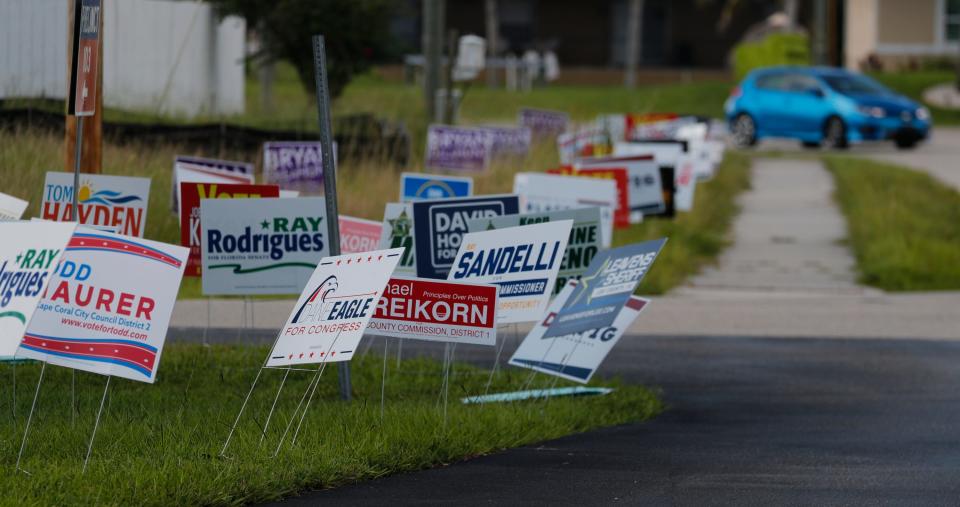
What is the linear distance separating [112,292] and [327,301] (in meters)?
0.95

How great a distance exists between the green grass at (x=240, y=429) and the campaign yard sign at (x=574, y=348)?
0.60 ft

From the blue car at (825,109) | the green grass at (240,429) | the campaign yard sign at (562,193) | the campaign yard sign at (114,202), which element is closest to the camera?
the green grass at (240,429)

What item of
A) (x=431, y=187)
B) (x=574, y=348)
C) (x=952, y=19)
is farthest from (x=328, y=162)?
(x=952, y=19)

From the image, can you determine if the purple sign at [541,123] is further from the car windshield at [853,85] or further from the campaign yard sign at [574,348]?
the campaign yard sign at [574,348]

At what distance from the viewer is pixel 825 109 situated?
3247 centimetres

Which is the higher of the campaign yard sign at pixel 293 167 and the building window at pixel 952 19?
the building window at pixel 952 19

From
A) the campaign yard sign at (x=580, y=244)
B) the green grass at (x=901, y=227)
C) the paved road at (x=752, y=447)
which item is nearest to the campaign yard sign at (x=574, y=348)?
the campaign yard sign at (x=580, y=244)

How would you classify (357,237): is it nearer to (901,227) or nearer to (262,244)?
(262,244)

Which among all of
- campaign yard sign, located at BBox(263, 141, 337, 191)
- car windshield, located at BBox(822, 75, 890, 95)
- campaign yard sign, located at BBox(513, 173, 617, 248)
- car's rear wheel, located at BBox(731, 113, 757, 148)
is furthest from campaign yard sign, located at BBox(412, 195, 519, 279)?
car's rear wheel, located at BBox(731, 113, 757, 148)

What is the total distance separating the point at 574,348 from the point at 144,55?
12.0 m

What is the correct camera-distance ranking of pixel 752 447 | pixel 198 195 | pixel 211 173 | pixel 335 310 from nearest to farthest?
1. pixel 335 310
2. pixel 752 447
3. pixel 198 195
4. pixel 211 173

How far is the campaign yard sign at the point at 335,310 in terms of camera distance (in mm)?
7543

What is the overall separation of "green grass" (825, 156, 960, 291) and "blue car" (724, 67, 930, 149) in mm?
5547

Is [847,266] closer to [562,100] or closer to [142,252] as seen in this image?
[142,252]
